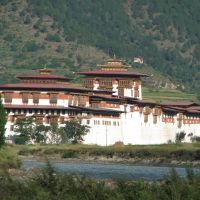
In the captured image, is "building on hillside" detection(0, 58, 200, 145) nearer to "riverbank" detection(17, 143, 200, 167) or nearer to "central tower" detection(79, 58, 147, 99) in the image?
"central tower" detection(79, 58, 147, 99)

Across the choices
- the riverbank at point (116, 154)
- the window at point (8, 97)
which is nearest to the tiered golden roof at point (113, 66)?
the window at point (8, 97)

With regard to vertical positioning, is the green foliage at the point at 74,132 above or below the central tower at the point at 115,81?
below

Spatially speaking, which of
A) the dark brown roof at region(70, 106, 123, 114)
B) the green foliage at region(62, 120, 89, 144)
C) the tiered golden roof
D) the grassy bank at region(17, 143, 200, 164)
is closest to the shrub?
the grassy bank at region(17, 143, 200, 164)

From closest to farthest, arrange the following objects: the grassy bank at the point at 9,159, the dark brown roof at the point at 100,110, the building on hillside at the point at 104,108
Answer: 1. the grassy bank at the point at 9,159
2. the dark brown roof at the point at 100,110
3. the building on hillside at the point at 104,108

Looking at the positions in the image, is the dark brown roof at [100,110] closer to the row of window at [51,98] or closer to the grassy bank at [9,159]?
the row of window at [51,98]

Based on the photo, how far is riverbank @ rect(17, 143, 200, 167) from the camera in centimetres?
12089

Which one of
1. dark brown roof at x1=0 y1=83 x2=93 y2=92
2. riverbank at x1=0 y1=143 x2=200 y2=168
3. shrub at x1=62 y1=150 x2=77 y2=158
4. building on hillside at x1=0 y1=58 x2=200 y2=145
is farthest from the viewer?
dark brown roof at x1=0 y1=83 x2=93 y2=92

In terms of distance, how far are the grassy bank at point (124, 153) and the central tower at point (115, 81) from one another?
33794 millimetres

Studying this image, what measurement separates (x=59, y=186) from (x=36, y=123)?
8788 cm

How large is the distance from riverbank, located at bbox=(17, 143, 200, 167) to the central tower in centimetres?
3401

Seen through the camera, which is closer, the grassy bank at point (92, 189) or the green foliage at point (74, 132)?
the grassy bank at point (92, 189)

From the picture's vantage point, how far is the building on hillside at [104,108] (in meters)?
144

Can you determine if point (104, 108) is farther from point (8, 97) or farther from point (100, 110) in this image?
point (8, 97)

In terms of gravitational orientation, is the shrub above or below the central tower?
below
